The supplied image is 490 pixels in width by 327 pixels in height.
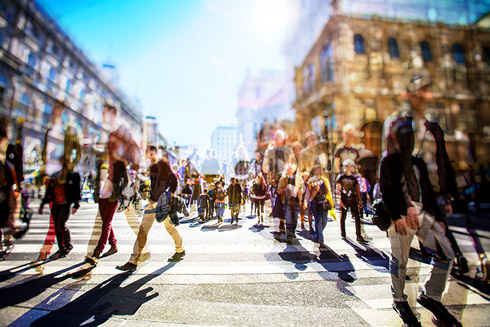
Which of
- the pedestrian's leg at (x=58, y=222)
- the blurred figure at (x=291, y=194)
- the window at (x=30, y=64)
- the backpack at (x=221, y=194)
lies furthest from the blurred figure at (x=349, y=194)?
the window at (x=30, y=64)

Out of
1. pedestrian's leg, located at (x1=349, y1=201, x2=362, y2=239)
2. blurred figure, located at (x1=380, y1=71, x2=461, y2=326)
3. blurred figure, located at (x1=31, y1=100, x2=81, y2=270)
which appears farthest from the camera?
pedestrian's leg, located at (x1=349, y1=201, x2=362, y2=239)

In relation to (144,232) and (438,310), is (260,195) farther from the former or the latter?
(438,310)

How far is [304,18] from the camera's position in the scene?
7.22ft

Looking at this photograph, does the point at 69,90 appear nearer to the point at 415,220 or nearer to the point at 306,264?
the point at 306,264

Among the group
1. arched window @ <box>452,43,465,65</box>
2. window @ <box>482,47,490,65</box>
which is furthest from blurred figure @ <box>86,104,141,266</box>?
window @ <box>482,47,490,65</box>

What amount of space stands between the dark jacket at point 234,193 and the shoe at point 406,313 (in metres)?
1.96

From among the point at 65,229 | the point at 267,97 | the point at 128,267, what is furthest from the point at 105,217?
the point at 267,97

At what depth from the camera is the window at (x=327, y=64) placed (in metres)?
2.31

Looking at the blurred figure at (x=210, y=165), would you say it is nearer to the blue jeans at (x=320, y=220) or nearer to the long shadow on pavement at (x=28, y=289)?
the blue jeans at (x=320, y=220)

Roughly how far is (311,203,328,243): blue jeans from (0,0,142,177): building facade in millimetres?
2260

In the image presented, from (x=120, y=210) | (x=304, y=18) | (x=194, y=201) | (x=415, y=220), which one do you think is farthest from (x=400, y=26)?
(x=120, y=210)

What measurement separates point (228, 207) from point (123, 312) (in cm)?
163

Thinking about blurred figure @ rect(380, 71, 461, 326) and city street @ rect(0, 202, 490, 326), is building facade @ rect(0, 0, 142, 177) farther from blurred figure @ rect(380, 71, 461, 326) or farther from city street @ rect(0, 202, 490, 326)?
blurred figure @ rect(380, 71, 461, 326)

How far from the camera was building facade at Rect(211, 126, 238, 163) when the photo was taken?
9.06 feet
